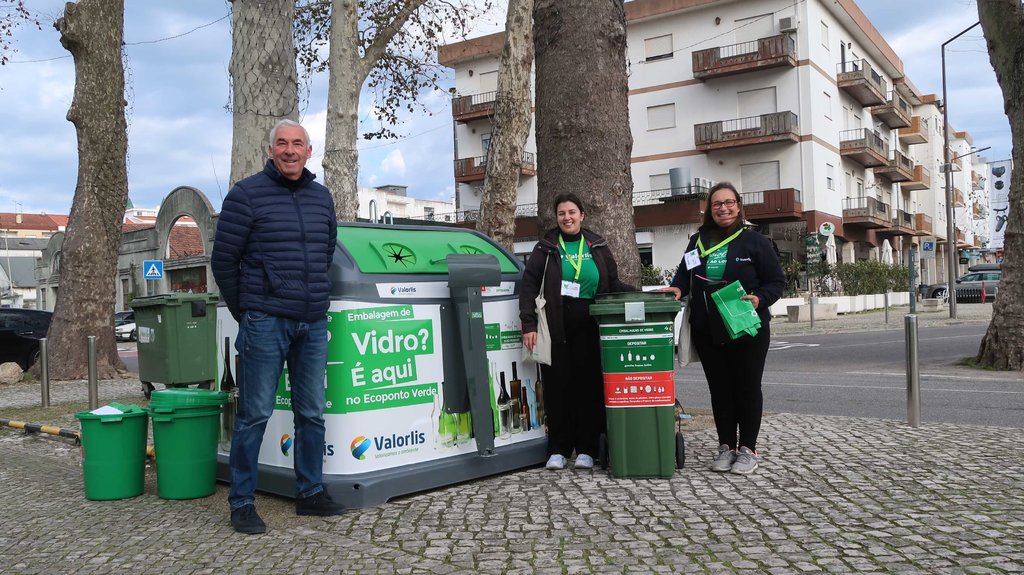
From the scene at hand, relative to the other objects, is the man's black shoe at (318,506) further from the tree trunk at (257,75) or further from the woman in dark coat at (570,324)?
the tree trunk at (257,75)

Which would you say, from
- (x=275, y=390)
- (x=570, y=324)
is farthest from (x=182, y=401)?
(x=570, y=324)

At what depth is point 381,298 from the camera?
523 cm

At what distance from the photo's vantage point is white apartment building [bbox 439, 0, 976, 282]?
3678 centimetres

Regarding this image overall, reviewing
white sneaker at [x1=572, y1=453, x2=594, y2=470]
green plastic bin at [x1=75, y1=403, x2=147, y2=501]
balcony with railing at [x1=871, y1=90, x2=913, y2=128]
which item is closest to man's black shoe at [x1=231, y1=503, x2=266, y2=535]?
green plastic bin at [x1=75, y1=403, x2=147, y2=501]

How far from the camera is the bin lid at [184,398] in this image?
534 centimetres

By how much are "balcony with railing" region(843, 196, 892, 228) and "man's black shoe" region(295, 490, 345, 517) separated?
4007 centimetres

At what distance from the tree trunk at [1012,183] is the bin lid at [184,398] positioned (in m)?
11.3

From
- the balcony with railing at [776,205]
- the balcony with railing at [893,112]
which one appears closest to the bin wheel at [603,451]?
the balcony with railing at [776,205]

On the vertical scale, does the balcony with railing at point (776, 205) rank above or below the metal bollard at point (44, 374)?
above

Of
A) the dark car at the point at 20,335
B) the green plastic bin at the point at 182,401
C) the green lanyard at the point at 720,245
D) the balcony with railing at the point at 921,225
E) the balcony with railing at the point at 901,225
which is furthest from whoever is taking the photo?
the balcony with railing at the point at 921,225

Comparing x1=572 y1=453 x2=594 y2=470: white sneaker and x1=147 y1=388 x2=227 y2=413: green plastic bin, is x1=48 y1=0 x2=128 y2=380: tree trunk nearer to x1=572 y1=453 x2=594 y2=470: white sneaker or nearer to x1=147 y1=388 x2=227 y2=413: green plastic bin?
x1=147 y1=388 x2=227 y2=413: green plastic bin

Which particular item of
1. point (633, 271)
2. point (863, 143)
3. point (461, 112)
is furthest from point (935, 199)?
point (633, 271)

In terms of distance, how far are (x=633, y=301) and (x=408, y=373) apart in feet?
4.83

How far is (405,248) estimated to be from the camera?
566cm
